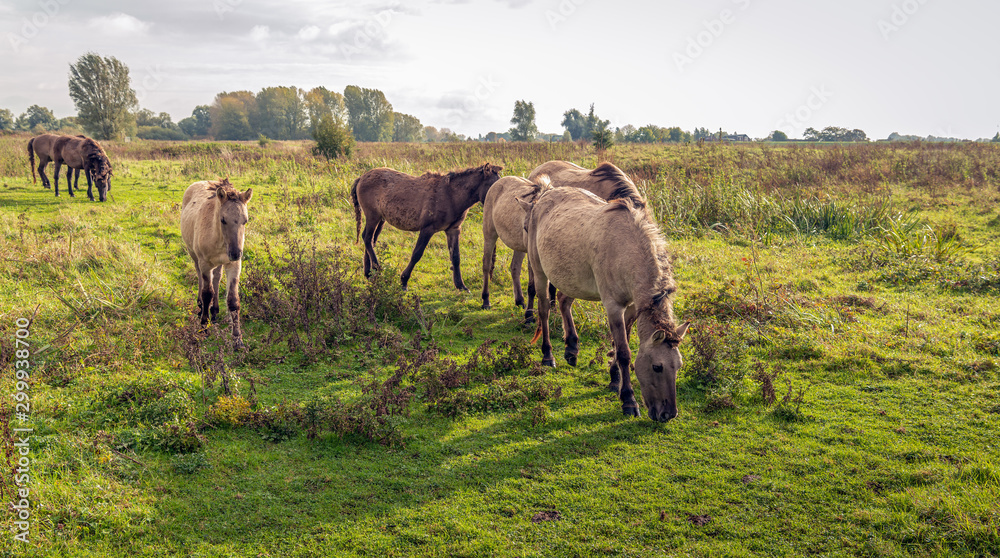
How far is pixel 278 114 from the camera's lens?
81625 mm

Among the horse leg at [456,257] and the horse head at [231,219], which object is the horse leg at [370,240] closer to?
the horse leg at [456,257]

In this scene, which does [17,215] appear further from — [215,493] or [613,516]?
[613,516]

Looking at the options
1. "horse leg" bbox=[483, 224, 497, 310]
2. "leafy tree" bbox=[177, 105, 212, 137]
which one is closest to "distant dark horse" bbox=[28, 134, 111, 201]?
"horse leg" bbox=[483, 224, 497, 310]

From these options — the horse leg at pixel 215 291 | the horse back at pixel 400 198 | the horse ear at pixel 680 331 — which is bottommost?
the horse leg at pixel 215 291

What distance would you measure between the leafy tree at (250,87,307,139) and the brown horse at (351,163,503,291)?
259ft

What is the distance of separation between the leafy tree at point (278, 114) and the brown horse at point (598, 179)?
80986 mm

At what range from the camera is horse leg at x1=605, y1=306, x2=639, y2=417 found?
5570 mm

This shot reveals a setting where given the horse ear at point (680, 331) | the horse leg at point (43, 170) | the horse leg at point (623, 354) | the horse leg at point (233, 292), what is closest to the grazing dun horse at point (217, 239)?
the horse leg at point (233, 292)

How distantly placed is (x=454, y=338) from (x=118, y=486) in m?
4.67

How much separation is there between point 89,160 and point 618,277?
16.6 metres

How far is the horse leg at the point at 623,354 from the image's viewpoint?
18.3ft

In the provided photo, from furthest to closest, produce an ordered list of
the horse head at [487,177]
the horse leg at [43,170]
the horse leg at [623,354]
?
the horse leg at [43,170] → the horse head at [487,177] → the horse leg at [623,354]

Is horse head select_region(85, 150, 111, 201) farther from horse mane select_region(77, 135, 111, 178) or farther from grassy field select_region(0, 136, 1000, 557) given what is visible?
grassy field select_region(0, 136, 1000, 557)

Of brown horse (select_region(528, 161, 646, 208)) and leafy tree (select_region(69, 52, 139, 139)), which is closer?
brown horse (select_region(528, 161, 646, 208))
